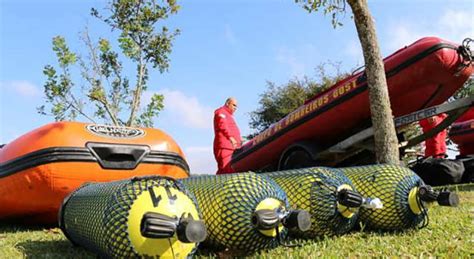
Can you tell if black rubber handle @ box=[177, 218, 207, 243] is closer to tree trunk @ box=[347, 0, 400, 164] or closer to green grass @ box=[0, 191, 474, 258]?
green grass @ box=[0, 191, 474, 258]

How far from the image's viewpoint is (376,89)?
4.80 m

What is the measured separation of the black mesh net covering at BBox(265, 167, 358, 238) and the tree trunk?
224 cm

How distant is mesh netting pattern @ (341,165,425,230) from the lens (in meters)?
2.78

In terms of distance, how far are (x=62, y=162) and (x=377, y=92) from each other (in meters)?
3.24

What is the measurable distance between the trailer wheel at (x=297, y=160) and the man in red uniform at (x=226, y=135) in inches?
54.8

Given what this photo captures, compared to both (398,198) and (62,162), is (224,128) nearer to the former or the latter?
(62,162)

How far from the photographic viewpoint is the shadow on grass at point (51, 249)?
2.60m

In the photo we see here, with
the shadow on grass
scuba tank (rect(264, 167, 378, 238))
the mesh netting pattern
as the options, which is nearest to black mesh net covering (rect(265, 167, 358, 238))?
scuba tank (rect(264, 167, 378, 238))

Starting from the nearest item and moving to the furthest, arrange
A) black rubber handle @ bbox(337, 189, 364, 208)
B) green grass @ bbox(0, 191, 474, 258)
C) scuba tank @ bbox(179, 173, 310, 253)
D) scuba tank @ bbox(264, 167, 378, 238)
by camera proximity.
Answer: scuba tank @ bbox(179, 173, 310, 253), green grass @ bbox(0, 191, 474, 258), black rubber handle @ bbox(337, 189, 364, 208), scuba tank @ bbox(264, 167, 378, 238)

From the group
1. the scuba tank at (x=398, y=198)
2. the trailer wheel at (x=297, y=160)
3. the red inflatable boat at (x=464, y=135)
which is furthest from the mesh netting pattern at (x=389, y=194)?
the red inflatable boat at (x=464, y=135)

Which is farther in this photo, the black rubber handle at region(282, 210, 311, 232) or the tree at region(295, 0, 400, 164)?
the tree at region(295, 0, 400, 164)

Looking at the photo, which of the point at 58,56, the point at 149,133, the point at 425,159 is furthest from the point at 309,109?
the point at 58,56

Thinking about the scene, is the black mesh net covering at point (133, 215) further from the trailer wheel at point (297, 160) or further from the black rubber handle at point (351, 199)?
the trailer wheel at point (297, 160)

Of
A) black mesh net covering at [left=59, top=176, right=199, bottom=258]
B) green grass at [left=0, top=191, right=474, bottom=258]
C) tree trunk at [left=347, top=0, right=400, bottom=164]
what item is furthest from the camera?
tree trunk at [left=347, top=0, right=400, bottom=164]
